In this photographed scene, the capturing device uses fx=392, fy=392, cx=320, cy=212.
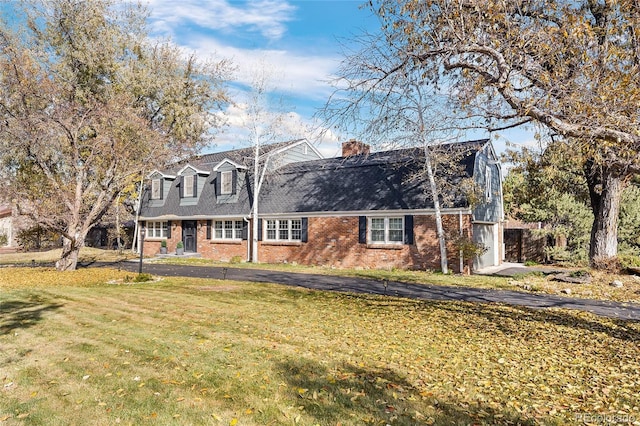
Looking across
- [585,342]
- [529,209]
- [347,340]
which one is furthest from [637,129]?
[529,209]

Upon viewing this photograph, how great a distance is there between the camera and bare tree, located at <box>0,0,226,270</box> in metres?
15.8

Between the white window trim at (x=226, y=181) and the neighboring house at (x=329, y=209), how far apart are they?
7 centimetres

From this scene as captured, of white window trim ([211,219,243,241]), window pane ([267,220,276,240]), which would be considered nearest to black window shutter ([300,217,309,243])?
window pane ([267,220,276,240])

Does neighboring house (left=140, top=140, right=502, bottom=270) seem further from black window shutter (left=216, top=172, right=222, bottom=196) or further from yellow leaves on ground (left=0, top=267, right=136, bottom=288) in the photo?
yellow leaves on ground (left=0, top=267, right=136, bottom=288)

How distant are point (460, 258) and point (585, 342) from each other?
36.0 feet

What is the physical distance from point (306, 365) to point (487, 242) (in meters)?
18.4

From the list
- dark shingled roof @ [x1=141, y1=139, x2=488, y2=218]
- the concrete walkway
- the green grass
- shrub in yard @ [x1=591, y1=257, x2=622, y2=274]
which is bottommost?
the concrete walkway

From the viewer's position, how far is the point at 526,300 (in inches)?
444

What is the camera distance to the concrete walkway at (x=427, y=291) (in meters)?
10.3

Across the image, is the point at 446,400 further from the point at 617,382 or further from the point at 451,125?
the point at 451,125

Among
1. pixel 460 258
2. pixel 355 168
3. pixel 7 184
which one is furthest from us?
pixel 355 168

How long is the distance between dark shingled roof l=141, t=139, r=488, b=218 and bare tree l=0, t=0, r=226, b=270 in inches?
233

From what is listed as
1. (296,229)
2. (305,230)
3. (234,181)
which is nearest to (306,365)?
(305,230)

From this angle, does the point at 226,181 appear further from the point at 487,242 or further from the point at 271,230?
the point at 487,242
